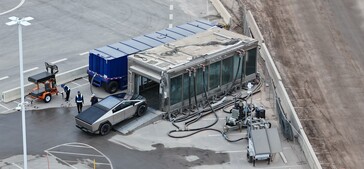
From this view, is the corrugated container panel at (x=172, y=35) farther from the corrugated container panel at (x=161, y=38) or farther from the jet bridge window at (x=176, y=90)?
the jet bridge window at (x=176, y=90)

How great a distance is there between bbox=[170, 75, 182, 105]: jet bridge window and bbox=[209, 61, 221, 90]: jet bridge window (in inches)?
97.8

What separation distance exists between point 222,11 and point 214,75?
1574cm

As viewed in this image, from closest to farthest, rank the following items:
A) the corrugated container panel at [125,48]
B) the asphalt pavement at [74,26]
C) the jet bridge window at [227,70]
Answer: the jet bridge window at [227,70], the corrugated container panel at [125,48], the asphalt pavement at [74,26]

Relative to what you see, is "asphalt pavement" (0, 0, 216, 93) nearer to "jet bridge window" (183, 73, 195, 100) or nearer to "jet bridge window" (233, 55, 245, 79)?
"jet bridge window" (183, 73, 195, 100)

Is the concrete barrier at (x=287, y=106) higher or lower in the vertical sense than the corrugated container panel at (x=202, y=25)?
lower

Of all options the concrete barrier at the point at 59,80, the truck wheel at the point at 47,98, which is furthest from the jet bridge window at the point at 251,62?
the truck wheel at the point at 47,98

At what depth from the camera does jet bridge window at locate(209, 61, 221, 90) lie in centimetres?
5222

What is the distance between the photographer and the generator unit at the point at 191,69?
50.3m

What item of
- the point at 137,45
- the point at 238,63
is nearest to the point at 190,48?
the point at 238,63

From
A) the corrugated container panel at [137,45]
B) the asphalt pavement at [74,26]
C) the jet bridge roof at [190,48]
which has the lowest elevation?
the asphalt pavement at [74,26]

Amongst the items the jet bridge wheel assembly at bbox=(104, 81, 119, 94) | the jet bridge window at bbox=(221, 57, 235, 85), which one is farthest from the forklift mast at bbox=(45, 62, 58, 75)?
the jet bridge window at bbox=(221, 57, 235, 85)

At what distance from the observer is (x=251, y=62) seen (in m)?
54.5

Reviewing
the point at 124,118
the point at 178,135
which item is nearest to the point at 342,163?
the point at 178,135

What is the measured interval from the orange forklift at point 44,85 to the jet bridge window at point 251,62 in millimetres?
11926
